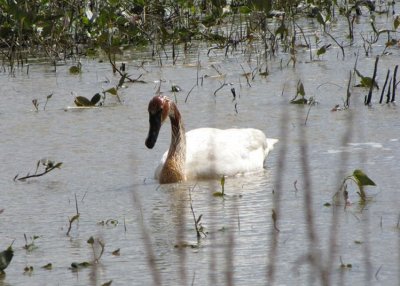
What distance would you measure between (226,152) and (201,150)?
0.24m

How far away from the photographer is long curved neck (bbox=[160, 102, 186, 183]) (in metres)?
8.35

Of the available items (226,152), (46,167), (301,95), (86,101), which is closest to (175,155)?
(226,152)

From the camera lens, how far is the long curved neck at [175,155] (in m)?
8.35

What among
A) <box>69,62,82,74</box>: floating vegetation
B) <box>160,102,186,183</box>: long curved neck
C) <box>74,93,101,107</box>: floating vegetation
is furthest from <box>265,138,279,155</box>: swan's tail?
<box>69,62,82,74</box>: floating vegetation

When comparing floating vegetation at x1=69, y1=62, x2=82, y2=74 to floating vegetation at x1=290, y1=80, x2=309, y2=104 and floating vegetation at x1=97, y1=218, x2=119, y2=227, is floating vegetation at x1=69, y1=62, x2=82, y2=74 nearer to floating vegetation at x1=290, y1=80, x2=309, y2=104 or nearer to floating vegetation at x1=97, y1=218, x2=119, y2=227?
floating vegetation at x1=290, y1=80, x2=309, y2=104

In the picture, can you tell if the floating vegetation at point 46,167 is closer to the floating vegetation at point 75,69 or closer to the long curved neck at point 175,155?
the long curved neck at point 175,155

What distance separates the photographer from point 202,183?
27.5 ft

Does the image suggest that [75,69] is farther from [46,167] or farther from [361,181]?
[361,181]

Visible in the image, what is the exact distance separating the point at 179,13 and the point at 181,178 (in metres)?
6.24

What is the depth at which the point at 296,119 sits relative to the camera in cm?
977

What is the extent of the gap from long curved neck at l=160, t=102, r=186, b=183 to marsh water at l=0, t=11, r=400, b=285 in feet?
0.36

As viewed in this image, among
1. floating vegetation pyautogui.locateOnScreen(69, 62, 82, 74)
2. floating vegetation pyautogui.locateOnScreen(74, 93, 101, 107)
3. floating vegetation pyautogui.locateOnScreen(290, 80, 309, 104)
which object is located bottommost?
floating vegetation pyautogui.locateOnScreen(74, 93, 101, 107)

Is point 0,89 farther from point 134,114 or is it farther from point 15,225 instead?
point 15,225

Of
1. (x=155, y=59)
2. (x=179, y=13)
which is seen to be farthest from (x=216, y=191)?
(x=179, y=13)
